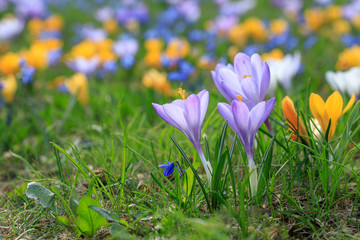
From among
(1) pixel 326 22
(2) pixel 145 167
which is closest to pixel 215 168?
(2) pixel 145 167

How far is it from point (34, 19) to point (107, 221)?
5.49 meters

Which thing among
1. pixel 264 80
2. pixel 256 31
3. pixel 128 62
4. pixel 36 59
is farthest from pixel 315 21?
pixel 264 80

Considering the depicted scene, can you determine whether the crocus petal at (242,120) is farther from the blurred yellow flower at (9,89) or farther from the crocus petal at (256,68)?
the blurred yellow flower at (9,89)

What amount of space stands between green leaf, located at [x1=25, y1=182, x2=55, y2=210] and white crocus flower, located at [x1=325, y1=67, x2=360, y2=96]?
160 centimetres

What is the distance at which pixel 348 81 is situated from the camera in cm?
216

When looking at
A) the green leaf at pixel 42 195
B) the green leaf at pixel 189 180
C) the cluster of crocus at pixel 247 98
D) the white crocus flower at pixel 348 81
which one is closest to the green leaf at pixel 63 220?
the green leaf at pixel 42 195

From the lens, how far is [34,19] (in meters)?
6.18

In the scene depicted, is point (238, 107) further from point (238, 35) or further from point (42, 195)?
point (238, 35)

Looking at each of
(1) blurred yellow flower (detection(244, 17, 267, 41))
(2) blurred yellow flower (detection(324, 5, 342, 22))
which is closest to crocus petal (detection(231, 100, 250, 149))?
(1) blurred yellow flower (detection(244, 17, 267, 41))

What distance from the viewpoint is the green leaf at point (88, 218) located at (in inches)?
53.5

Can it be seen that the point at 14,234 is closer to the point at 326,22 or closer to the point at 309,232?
the point at 309,232

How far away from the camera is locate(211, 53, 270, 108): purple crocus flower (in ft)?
4.35

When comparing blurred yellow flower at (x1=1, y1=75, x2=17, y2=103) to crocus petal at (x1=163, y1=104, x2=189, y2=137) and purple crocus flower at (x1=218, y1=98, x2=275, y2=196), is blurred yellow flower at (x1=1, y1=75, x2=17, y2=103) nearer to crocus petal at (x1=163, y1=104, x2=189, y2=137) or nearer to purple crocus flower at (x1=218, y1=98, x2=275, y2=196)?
crocus petal at (x1=163, y1=104, x2=189, y2=137)

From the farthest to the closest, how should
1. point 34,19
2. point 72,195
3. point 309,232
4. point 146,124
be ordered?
point 34,19
point 146,124
point 72,195
point 309,232
